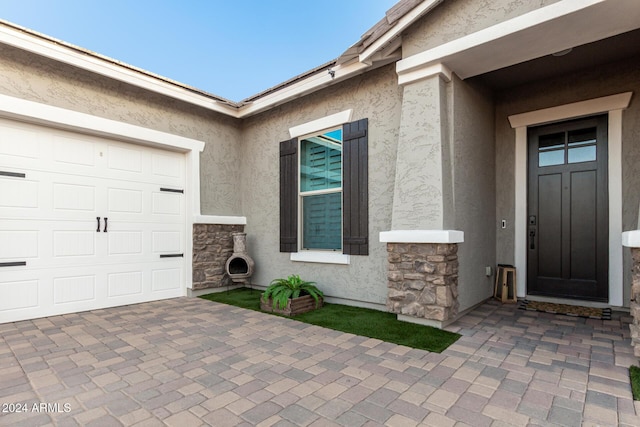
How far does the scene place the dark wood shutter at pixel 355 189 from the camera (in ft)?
14.1

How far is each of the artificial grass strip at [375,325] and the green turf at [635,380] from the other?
3.97 ft

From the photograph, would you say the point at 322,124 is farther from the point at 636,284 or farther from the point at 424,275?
the point at 636,284

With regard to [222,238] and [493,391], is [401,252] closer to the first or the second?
[493,391]

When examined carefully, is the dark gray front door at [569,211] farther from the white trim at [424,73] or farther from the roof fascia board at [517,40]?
the white trim at [424,73]

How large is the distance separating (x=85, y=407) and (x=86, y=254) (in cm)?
302

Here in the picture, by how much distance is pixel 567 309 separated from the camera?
13.1 feet

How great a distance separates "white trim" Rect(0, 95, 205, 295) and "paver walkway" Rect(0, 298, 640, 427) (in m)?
2.08

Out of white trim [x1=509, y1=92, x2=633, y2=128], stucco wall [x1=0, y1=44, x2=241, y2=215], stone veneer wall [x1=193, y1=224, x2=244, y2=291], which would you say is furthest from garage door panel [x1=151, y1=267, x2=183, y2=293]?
white trim [x1=509, y1=92, x2=633, y2=128]

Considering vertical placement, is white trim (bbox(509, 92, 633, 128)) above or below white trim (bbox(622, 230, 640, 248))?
above

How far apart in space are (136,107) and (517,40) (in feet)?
15.9

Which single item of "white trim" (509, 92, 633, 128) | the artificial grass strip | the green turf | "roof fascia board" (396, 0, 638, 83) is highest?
"roof fascia board" (396, 0, 638, 83)

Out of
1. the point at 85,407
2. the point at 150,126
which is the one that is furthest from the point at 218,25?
the point at 85,407

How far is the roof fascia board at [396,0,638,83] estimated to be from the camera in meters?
2.61

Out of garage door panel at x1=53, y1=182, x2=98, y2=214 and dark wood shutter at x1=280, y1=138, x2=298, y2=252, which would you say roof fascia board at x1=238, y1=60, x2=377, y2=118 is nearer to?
dark wood shutter at x1=280, y1=138, x2=298, y2=252
